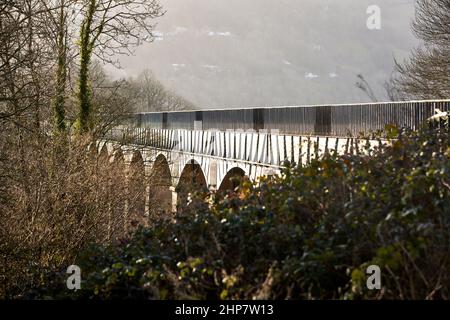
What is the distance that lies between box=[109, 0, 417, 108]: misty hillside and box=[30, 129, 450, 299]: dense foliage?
129 m

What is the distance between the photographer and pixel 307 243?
19.1 feet

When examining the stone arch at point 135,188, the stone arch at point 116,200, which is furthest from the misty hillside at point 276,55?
the stone arch at point 116,200

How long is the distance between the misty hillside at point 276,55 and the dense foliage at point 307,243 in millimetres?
128696

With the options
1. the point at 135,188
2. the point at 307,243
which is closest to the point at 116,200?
the point at 135,188

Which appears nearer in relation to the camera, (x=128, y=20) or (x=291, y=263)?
→ (x=291, y=263)

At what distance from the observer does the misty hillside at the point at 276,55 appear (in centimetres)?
14862

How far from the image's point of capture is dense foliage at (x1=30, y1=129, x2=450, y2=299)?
5.27m

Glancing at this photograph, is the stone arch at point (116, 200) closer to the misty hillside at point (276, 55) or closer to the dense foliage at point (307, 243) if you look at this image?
the dense foliage at point (307, 243)

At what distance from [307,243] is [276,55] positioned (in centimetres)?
17221

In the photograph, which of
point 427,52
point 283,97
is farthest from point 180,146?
point 283,97

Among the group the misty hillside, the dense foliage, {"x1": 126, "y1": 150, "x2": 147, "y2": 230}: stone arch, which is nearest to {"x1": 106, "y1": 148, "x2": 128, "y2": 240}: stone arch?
{"x1": 126, "y1": 150, "x2": 147, "y2": 230}: stone arch
